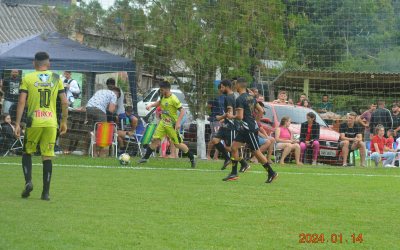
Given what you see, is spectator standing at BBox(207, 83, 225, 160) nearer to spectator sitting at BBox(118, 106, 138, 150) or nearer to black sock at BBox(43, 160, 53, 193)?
spectator sitting at BBox(118, 106, 138, 150)

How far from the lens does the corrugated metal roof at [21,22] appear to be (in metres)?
28.2

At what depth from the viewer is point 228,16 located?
920 inches

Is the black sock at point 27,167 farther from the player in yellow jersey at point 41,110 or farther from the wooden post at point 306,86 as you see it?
the wooden post at point 306,86

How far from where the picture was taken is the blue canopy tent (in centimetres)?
2192

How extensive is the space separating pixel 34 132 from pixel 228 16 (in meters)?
13.0

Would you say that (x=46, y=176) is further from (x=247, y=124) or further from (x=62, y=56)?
(x=62, y=56)

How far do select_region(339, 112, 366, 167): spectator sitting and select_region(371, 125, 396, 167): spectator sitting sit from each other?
0.47m

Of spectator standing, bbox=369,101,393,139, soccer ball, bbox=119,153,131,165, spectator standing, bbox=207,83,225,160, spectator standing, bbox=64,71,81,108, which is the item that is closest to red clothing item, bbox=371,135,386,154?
spectator standing, bbox=369,101,393,139

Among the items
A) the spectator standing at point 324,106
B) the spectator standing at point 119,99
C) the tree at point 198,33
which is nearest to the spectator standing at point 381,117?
the spectator standing at point 324,106

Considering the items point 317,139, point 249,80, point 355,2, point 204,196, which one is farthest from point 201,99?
point 204,196

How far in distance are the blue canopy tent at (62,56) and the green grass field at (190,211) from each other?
233 inches

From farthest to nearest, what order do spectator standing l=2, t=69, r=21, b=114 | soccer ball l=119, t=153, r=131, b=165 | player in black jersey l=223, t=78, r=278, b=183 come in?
spectator standing l=2, t=69, r=21, b=114 < soccer ball l=119, t=153, r=131, b=165 < player in black jersey l=223, t=78, r=278, b=183

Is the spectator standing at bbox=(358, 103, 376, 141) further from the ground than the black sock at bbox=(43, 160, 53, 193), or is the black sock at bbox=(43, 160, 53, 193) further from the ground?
the spectator standing at bbox=(358, 103, 376, 141)

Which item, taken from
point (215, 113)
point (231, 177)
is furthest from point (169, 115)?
point (215, 113)
